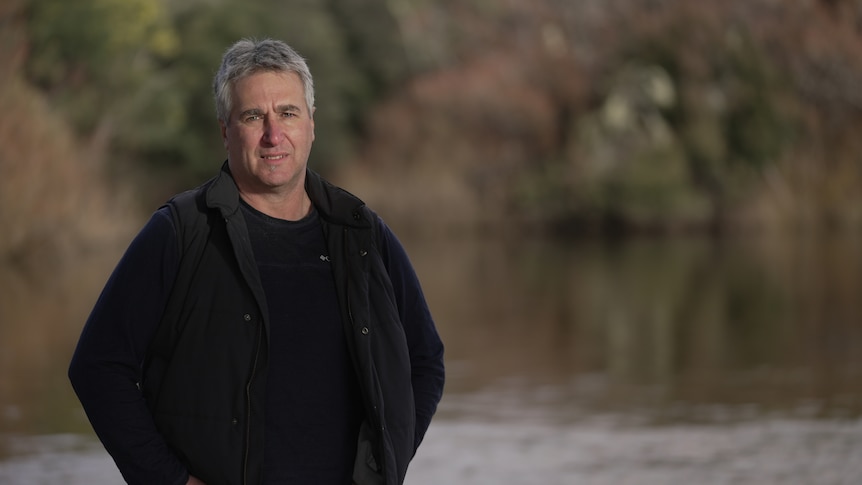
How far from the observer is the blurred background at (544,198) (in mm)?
8906

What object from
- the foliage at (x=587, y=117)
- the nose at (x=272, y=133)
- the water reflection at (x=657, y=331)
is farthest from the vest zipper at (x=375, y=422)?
the foliage at (x=587, y=117)

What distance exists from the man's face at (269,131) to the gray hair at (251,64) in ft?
0.04

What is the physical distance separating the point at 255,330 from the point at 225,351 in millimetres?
69

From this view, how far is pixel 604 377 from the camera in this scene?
1131 centimetres

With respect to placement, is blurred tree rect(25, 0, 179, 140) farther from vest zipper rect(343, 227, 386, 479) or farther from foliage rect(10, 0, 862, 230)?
vest zipper rect(343, 227, 386, 479)

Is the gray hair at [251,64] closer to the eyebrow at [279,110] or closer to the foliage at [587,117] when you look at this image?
the eyebrow at [279,110]

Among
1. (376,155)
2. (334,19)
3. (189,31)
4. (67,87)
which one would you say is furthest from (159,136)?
(334,19)

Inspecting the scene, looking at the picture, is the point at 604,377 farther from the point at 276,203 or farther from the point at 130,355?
the point at 130,355

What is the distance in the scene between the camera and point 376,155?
39.3m

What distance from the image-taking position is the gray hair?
3.23 metres

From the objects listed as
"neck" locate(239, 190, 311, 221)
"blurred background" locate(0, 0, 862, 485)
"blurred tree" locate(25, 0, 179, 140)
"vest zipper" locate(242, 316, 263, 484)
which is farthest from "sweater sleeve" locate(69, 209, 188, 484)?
"blurred tree" locate(25, 0, 179, 140)

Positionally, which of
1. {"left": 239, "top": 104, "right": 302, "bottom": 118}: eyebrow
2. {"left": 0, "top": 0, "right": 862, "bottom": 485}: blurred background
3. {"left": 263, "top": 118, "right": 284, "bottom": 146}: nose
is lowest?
{"left": 263, "top": 118, "right": 284, "bottom": 146}: nose

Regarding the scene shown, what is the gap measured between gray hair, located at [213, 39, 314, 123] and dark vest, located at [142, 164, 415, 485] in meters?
0.17

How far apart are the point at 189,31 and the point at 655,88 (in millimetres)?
10796
